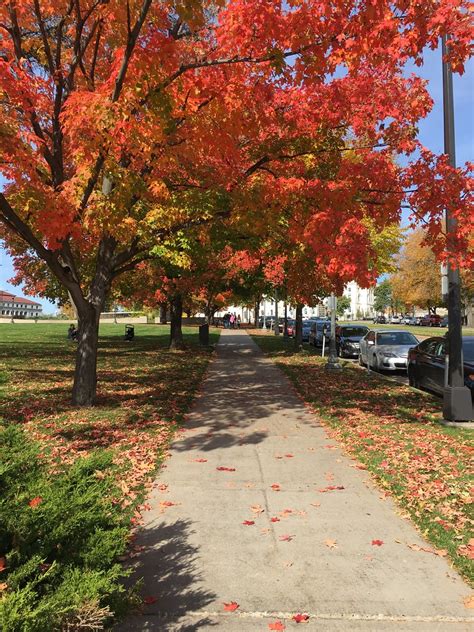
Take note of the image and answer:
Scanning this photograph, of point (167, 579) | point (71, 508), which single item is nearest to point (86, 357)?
point (167, 579)

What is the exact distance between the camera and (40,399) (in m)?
9.91

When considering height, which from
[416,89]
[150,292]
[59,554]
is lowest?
[59,554]

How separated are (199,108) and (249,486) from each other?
19.6 feet

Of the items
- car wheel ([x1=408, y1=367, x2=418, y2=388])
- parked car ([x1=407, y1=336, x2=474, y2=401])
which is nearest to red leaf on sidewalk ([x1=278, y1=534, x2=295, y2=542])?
parked car ([x1=407, y1=336, x2=474, y2=401])

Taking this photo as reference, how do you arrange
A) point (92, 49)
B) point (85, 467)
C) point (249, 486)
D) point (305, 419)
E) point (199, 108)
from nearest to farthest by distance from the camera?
1. point (85, 467)
2. point (249, 486)
3. point (199, 108)
4. point (305, 419)
5. point (92, 49)

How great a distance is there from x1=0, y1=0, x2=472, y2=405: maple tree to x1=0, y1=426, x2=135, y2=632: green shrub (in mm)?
4567

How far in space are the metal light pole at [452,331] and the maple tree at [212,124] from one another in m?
0.42

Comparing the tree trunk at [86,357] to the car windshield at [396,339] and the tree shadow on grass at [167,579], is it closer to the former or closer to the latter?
the tree shadow on grass at [167,579]

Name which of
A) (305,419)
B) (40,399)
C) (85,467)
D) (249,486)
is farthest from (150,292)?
(85,467)

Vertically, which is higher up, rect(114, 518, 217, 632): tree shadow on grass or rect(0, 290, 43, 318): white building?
rect(0, 290, 43, 318): white building

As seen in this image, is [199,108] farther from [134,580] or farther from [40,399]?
[134,580]

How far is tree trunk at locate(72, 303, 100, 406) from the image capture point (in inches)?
361

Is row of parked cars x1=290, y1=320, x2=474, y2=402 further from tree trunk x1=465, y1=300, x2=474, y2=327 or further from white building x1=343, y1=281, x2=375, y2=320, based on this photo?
white building x1=343, y1=281, x2=375, y2=320

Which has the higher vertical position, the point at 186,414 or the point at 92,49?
the point at 92,49
